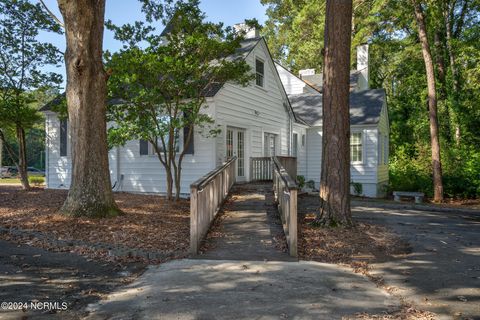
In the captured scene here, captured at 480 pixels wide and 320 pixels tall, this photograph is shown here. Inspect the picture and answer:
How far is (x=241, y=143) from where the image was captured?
1461 cm

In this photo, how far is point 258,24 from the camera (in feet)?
35.9

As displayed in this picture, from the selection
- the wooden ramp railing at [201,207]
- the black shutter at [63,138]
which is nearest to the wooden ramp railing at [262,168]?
the wooden ramp railing at [201,207]

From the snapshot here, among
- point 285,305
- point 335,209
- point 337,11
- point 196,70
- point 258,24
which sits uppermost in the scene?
point 258,24

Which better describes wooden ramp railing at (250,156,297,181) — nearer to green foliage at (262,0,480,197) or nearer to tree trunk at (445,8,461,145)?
green foliage at (262,0,480,197)

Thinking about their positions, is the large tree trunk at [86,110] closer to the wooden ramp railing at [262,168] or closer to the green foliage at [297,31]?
the wooden ramp railing at [262,168]

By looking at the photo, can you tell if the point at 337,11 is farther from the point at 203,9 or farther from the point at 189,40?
the point at 203,9

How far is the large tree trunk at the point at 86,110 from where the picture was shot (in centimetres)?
794

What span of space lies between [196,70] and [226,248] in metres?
5.31

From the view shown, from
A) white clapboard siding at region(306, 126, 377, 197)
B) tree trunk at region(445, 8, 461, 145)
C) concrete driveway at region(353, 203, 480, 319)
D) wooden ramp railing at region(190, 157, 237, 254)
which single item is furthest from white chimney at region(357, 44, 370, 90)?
wooden ramp railing at region(190, 157, 237, 254)

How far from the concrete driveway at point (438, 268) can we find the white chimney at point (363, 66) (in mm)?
21631

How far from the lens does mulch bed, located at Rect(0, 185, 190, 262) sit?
6316 millimetres

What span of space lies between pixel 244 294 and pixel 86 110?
563 centimetres

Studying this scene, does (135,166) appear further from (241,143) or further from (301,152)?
(301,152)

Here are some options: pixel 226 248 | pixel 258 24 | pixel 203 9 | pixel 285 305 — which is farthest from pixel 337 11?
pixel 285 305
